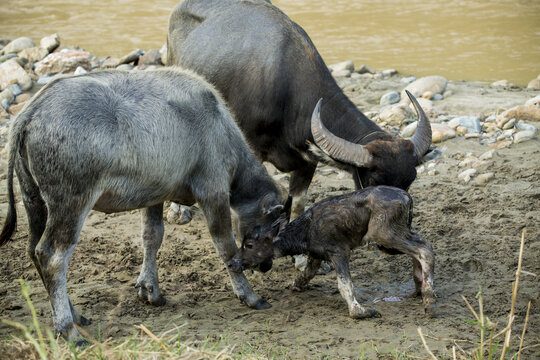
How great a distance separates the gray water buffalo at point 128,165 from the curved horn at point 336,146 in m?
0.61

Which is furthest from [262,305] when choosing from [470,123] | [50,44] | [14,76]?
[50,44]

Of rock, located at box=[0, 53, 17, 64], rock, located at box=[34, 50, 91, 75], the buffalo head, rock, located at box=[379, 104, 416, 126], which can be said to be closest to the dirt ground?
the buffalo head

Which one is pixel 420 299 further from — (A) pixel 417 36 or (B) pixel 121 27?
(B) pixel 121 27

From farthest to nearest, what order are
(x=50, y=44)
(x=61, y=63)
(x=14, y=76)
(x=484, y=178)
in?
(x=50, y=44), (x=61, y=63), (x=14, y=76), (x=484, y=178)

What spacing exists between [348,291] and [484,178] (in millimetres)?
3361

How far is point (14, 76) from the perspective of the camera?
465 inches

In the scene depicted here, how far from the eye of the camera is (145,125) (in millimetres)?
5359

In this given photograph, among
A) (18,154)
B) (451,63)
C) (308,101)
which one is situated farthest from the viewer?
(451,63)

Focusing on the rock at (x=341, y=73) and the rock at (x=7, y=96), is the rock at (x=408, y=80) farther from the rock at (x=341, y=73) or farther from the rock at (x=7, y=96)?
the rock at (x=7, y=96)

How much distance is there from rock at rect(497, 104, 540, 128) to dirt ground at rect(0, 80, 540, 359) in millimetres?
1316

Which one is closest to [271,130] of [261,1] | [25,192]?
[261,1]

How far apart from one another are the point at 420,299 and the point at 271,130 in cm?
230

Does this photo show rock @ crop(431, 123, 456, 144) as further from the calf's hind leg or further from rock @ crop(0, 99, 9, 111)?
rock @ crop(0, 99, 9, 111)

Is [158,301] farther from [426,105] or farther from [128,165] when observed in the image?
[426,105]
